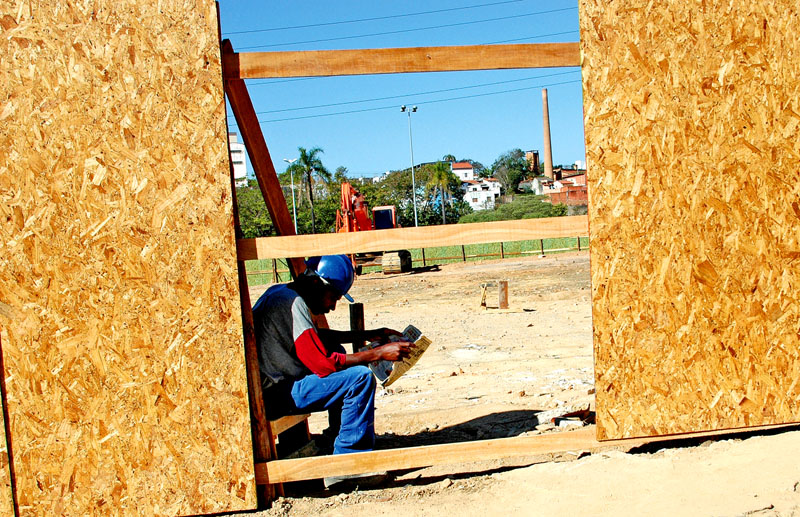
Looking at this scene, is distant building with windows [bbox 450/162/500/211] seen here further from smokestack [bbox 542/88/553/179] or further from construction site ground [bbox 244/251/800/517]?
construction site ground [bbox 244/251/800/517]

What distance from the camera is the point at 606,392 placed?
4066 mm

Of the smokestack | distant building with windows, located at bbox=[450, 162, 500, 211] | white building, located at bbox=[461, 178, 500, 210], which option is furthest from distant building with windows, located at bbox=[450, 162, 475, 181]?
the smokestack

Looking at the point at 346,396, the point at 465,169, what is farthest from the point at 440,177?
the point at 346,396

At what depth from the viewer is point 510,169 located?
309 ft

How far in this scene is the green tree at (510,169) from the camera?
9156 centimetres

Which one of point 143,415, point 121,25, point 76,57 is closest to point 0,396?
point 143,415

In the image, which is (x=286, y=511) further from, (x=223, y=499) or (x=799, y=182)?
(x=799, y=182)

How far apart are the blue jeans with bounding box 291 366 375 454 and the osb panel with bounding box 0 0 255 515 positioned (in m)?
0.59

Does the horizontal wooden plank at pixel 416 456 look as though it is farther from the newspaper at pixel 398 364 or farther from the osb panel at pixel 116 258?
the newspaper at pixel 398 364

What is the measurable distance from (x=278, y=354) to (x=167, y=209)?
46.9 inches

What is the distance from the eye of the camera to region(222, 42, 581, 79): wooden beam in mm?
3838

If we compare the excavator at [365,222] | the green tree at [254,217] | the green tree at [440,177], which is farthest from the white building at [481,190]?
the excavator at [365,222]

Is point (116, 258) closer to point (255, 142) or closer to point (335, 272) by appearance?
point (255, 142)

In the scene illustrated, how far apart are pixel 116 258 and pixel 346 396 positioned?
1619 millimetres
